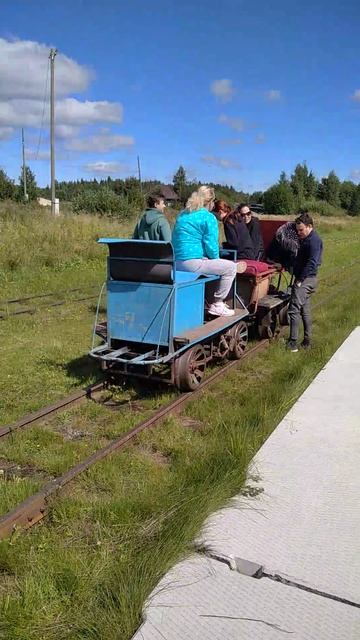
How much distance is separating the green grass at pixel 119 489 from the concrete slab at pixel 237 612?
0.41 feet

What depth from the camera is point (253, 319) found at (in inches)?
338

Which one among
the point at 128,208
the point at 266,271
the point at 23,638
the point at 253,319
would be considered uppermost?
the point at 128,208

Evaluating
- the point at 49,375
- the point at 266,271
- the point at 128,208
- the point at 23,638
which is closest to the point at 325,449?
the point at 23,638

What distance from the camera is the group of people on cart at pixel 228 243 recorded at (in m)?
6.27

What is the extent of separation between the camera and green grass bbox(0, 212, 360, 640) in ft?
8.82

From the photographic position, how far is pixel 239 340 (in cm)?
752

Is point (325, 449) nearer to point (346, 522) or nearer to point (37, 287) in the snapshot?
point (346, 522)

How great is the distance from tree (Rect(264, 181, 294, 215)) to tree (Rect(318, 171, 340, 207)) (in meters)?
24.9

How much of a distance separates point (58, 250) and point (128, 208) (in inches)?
481

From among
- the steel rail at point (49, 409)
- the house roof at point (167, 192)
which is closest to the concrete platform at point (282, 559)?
the steel rail at point (49, 409)

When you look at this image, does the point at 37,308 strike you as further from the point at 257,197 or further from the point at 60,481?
the point at 257,197

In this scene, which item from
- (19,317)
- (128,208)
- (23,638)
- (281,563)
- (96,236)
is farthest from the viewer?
(128,208)

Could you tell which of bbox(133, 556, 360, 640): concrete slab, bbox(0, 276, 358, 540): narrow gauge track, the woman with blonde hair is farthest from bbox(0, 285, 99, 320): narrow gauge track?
bbox(133, 556, 360, 640): concrete slab

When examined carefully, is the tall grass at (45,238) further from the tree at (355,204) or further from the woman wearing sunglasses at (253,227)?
the tree at (355,204)
